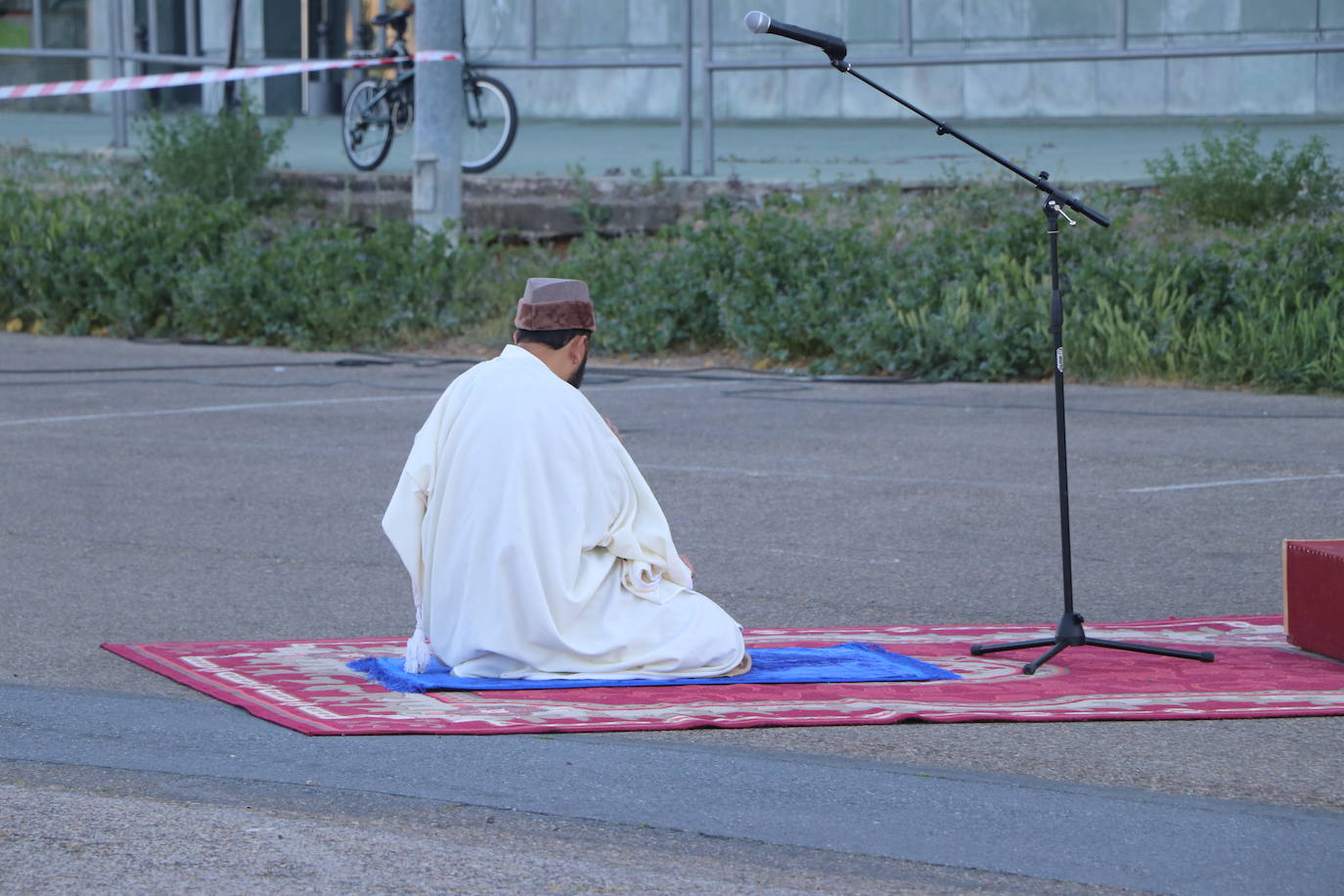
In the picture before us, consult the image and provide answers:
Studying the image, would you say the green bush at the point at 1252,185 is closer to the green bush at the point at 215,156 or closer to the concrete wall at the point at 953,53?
the concrete wall at the point at 953,53

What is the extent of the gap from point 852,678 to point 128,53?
17.8 metres

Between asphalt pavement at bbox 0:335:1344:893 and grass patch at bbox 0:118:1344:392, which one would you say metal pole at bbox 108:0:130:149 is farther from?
asphalt pavement at bbox 0:335:1344:893

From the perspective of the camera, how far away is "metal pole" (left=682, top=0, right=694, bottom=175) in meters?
18.5

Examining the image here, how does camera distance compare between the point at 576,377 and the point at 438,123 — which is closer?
the point at 576,377

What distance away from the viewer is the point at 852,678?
602 centimetres

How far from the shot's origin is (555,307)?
242 inches

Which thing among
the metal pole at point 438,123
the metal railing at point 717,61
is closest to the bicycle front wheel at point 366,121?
the metal railing at point 717,61

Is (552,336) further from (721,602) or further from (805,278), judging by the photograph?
(805,278)

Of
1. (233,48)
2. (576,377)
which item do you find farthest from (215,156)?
(576,377)

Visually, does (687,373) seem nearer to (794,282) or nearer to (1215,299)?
(794,282)

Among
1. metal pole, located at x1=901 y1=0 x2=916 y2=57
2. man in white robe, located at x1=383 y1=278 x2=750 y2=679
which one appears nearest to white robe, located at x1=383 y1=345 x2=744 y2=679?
man in white robe, located at x1=383 y1=278 x2=750 y2=679

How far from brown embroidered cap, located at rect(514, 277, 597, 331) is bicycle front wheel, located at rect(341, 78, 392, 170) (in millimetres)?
14352

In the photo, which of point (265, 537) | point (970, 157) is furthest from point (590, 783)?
point (970, 157)

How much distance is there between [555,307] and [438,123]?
1162cm
